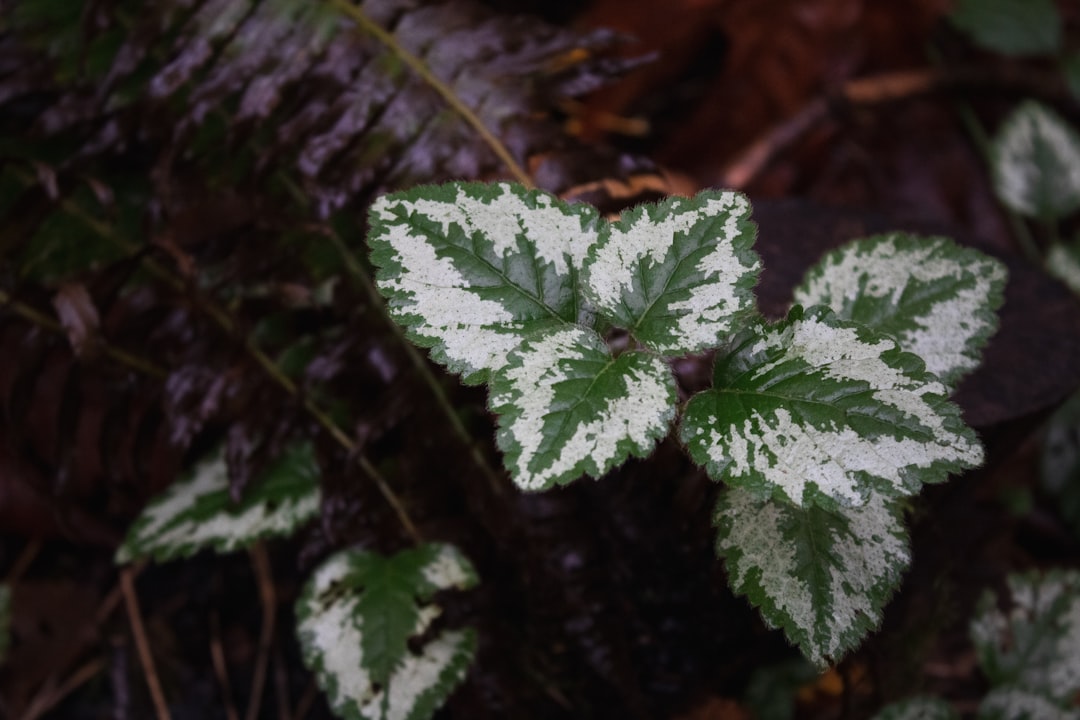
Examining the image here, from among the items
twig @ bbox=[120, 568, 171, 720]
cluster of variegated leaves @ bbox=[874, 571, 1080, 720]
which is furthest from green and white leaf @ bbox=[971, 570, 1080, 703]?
twig @ bbox=[120, 568, 171, 720]

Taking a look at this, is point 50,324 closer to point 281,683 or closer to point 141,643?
point 141,643

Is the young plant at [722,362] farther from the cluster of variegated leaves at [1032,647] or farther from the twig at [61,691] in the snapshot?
the twig at [61,691]

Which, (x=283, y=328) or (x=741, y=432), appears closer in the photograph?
(x=741, y=432)

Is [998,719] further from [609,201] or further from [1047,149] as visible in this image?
[1047,149]

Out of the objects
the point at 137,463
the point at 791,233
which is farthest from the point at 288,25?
the point at 791,233

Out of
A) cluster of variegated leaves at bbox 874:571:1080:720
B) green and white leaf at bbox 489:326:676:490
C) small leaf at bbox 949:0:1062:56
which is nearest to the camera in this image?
green and white leaf at bbox 489:326:676:490

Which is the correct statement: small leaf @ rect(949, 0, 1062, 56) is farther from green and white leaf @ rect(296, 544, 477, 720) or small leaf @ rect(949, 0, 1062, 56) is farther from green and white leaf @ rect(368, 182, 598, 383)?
green and white leaf @ rect(296, 544, 477, 720)

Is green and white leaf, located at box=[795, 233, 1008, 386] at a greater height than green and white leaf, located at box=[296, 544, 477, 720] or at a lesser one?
greater
